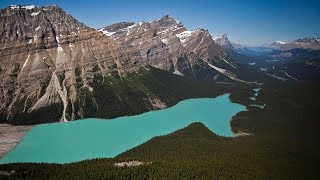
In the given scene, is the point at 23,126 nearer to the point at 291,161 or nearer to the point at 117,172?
the point at 117,172

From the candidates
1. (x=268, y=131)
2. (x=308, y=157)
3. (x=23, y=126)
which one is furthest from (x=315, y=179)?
(x=23, y=126)

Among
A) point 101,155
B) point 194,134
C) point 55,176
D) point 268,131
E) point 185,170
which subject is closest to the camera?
point 55,176

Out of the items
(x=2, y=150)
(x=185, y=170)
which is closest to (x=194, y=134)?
(x=185, y=170)

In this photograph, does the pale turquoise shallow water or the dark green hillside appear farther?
the pale turquoise shallow water

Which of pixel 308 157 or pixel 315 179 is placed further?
pixel 308 157

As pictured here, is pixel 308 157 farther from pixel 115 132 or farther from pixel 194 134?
pixel 115 132

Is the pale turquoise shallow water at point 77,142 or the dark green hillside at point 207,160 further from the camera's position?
the pale turquoise shallow water at point 77,142

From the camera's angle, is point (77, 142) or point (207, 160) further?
point (77, 142)

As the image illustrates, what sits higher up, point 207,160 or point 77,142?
point 207,160

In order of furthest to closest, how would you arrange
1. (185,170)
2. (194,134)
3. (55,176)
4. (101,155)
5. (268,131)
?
(268,131) < (194,134) < (101,155) < (185,170) < (55,176)
